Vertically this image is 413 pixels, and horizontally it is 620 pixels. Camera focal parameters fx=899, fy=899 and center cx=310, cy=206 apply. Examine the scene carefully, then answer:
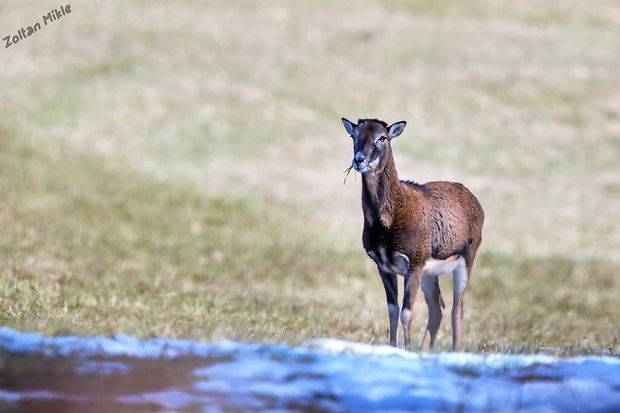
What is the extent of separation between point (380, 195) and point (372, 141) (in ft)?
2.28

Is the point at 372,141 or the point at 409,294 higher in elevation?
the point at 372,141

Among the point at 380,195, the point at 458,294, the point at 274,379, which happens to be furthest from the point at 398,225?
the point at 274,379

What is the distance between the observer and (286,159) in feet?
99.9

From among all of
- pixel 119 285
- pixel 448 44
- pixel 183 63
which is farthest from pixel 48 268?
pixel 448 44

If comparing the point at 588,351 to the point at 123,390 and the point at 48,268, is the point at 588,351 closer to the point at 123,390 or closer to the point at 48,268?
the point at 123,390

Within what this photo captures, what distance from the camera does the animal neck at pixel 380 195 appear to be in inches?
404

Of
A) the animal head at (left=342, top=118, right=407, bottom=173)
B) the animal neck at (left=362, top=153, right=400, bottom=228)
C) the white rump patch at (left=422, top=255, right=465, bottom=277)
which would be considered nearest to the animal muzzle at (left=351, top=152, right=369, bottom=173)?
the animal head at (left=342, top=118, right=407, bottom=173)

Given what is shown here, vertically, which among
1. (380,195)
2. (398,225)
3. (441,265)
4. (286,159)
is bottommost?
(441,265)

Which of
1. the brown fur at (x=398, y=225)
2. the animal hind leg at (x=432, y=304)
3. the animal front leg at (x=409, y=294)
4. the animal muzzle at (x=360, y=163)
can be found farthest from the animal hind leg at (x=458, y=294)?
the animal muzzle at (x=360, y=163)

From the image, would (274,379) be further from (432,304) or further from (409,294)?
(432,304)

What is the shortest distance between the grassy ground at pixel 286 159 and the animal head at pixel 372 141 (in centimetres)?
223

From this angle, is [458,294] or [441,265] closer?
[441,265]

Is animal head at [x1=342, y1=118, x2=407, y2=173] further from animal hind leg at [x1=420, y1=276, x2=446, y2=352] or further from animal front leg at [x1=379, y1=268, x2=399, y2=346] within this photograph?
animal hind leg at [x1=420, y1=276, x2=446, y2=352]

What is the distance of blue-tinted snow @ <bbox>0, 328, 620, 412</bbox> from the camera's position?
7.30m
